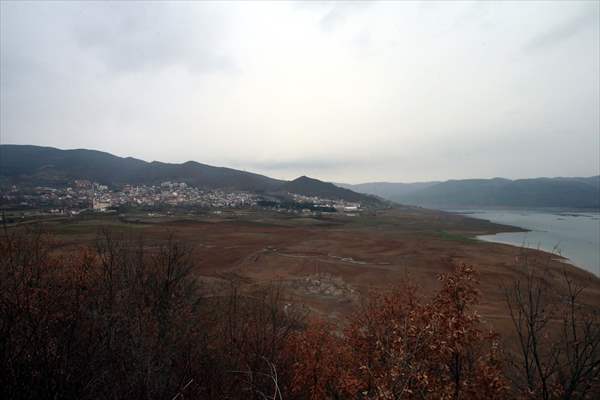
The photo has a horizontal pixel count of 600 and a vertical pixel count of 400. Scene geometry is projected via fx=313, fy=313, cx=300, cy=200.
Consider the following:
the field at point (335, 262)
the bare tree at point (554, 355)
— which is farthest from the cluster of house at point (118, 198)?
the bare tree at point (554, 355)

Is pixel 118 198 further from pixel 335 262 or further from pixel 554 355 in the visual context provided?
pixel 554 355

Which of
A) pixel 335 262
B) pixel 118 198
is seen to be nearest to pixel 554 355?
pixel 335 262

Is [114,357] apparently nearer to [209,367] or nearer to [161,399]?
[161,399]

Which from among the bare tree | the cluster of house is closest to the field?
the bare tree

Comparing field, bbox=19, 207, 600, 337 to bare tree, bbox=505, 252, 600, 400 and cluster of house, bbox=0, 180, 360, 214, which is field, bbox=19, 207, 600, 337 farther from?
cluster of house, bbox=0, 180, 360, 214

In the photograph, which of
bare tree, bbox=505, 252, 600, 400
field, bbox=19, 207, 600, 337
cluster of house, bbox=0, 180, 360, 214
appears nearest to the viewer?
bare tree, bbox=505, 252, 600, 400

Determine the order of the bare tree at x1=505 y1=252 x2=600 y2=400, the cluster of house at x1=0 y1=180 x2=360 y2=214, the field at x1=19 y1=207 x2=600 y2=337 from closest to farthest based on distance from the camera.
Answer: the bare tree at x1=505 y1=252 x2=600 y2=400
the field at x1=19 y1=207 x2=600 y2=337
the cluster of house at x1=0 y1=180 x2=360 y2=214

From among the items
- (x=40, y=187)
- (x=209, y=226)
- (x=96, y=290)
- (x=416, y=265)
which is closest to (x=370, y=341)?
(x=96, y=290)

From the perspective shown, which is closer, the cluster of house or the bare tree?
the bare tree

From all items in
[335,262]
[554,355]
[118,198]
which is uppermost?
[118,198]

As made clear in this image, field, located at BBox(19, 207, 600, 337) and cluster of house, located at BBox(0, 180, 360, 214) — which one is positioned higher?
cluster of house, located at BBox(0, 180, 360, 214)

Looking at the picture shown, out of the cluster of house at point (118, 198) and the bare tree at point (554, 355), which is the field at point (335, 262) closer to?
the bare tree at point (554, 355)
